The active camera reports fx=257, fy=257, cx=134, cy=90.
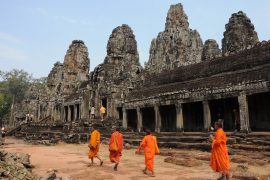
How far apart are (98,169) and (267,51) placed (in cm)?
1307

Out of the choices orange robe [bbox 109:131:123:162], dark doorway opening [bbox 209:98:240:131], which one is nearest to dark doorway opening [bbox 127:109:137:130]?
dark doorway opening [bbox 209:98:240:131]

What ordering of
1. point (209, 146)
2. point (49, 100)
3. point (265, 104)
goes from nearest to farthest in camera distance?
point (209, 146) < point (265, 104) < point (49, 100)

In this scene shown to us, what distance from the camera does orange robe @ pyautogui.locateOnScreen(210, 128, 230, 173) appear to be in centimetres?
679

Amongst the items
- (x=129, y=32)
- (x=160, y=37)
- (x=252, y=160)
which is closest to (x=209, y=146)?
(x=252, y=160)

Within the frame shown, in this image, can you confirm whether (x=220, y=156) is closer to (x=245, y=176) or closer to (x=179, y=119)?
(x=245, y=176)

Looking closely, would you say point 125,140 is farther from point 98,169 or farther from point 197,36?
point 197,36

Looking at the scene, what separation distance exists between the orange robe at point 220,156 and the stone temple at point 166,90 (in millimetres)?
7756

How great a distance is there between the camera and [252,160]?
9.78 m

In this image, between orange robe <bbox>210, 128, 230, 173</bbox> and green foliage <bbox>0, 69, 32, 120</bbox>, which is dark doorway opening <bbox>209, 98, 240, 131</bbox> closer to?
orange robe <bbox>210, 128, 230, 173</bbox>

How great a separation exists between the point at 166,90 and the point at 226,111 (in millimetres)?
4658

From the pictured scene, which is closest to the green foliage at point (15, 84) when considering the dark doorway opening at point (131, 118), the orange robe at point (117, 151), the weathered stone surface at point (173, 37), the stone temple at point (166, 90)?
the stone temple at point (166, 90)

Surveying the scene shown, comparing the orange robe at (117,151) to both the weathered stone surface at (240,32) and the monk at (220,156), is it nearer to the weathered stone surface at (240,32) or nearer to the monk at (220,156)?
the monk at (220,156)

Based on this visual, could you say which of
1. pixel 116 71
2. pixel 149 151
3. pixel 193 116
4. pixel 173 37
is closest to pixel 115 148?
pixel 149 151

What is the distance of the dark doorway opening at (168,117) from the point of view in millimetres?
20719
